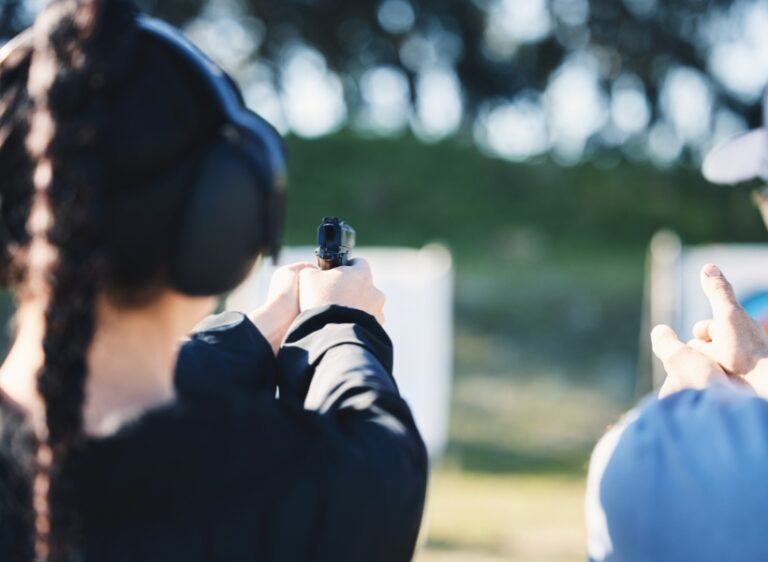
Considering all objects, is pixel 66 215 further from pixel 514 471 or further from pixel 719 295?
pixel 514 471

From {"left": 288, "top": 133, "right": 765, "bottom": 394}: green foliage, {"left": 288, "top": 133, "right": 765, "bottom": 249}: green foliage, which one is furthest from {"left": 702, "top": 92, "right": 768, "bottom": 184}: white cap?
{"left": 288, "top": 133, "right": 765, "bottom": 249}: green foliage

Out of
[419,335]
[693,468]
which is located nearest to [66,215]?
[693,468]

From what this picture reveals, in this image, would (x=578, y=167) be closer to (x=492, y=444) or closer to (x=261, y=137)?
(x=492, y=444)

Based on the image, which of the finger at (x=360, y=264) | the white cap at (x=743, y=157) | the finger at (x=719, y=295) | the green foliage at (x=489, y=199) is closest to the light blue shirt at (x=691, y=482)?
the finger at (x=719, y=295)

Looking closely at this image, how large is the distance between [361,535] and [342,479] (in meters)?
0.05

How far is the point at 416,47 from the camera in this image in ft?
45.5

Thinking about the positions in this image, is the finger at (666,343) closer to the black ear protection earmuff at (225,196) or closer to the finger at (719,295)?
the finger at (719,295)

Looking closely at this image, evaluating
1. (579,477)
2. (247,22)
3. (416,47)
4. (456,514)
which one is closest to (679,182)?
(416,47)

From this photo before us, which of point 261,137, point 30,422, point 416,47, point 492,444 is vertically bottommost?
point 492,444

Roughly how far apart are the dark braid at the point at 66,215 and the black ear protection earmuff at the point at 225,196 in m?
0.07

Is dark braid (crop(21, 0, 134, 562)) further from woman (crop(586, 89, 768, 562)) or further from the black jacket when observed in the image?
woman (crop(586, 89, 768, 562))

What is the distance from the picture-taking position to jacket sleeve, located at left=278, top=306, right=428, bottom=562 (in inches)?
35.6

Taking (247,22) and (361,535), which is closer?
(361,535)

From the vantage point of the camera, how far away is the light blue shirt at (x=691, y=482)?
2.92 ft
